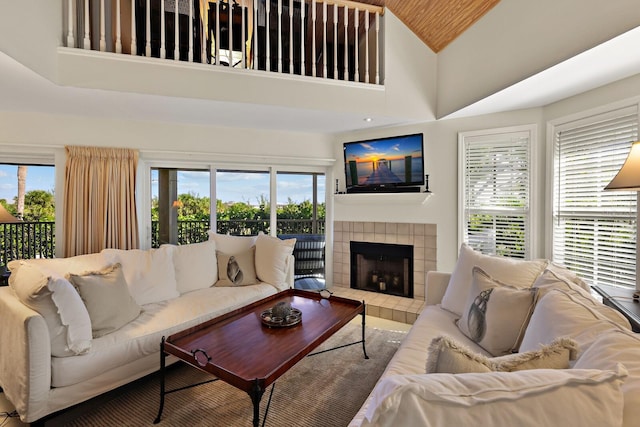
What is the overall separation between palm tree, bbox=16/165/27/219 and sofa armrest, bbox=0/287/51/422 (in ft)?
7.20

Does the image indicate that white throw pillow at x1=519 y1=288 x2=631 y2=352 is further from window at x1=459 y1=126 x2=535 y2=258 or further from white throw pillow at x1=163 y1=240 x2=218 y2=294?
white throw pillow at x1=163 y1=240 x2=218 y2=294

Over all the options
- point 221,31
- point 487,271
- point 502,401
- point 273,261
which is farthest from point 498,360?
point 221,31

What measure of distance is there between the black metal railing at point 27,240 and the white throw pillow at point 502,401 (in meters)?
4.21

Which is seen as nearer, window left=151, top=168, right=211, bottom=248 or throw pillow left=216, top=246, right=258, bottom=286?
throw pillow left=216, top=246, right=258, bottom=286

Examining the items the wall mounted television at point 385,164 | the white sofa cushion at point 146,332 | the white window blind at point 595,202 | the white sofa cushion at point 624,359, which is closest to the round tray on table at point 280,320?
the white sofa cushion at point 146,332

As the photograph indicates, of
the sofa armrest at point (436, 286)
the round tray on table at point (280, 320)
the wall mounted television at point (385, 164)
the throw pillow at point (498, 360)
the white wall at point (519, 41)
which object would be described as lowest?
the round tray on table at point (280, 320)

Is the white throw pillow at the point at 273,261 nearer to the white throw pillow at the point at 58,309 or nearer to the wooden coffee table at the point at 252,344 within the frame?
the wooden coffee table at the point at 252,344

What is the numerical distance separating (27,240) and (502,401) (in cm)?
468

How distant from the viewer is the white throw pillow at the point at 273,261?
329cm

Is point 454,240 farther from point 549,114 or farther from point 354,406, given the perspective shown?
point 354,406

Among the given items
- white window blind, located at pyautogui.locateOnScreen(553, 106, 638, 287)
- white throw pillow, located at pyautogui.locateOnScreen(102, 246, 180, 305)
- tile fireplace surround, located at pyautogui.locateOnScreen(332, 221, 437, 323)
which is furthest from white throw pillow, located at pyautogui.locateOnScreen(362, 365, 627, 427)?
tile fireplace surround, located at pyautogui.locateOnScreen(332, 221, 437, 323)

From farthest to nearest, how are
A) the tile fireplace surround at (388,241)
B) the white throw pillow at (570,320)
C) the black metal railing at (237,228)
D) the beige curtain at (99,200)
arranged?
the black metal railing at (237,228) < the tile fireplace surround at (388,241) < the beige curtain at (99,200) < the white throw pillow at (570,320)

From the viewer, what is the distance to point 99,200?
3.21 metres

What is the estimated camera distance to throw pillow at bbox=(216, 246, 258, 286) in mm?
3166
